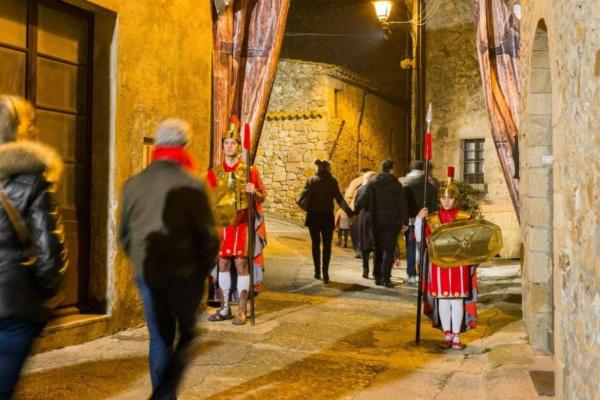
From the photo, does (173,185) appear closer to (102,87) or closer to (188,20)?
(102,87)

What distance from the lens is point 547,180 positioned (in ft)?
19.6

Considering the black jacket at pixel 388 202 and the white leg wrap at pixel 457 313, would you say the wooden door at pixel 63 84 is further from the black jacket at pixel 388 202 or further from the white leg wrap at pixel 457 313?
the black jacket at pixel 388 202

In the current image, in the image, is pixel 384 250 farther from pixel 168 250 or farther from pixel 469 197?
pixel 469 197

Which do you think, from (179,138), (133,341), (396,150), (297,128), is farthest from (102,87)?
(396,150)

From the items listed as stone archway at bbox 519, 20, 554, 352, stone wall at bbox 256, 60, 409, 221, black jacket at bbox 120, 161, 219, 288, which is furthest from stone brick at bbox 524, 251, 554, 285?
stone wall at bbox 256, 60, 409, 221

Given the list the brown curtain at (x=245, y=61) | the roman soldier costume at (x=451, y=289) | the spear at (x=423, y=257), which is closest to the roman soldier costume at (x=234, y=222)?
the brown curtain at (x=245, y=61)

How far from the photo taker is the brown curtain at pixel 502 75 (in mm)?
7180

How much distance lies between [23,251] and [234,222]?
3878mm

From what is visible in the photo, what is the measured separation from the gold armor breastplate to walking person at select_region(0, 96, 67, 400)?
3.66 metres

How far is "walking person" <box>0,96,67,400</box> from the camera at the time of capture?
3025 millimetres

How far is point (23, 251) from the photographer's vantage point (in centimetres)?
305

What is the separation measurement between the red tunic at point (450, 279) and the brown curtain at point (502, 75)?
1276 mm

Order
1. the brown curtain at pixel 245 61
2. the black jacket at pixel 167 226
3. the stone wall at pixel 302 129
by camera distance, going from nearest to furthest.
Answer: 1. the black jacket at pixel 167 226
2. the brown curtain at pixel 245 61
3. the stone wall at pixel 302 129

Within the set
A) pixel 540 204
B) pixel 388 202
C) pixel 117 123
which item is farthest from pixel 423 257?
pixel 388 202
